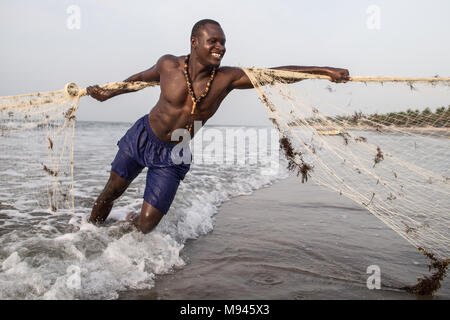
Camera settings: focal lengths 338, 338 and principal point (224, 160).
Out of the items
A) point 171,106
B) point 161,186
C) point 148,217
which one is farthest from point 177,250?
point 171,106

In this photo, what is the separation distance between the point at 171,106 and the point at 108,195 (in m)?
1.28

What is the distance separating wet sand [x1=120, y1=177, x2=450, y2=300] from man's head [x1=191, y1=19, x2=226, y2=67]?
6.12ft

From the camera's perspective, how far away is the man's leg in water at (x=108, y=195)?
3.62 meters

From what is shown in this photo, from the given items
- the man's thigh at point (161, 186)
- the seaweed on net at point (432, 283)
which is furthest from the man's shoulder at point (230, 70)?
the seaweed on net at point (432, 283)

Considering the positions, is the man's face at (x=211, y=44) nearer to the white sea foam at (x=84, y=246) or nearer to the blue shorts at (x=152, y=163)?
the blue shorts at (x=152, y=163)

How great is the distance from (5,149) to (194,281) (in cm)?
1015

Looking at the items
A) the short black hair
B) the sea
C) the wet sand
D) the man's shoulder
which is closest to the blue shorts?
the sea

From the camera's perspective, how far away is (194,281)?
284 cm

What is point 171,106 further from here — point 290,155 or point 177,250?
point 177,250

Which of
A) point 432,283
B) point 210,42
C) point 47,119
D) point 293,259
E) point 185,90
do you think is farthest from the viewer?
point 47,119

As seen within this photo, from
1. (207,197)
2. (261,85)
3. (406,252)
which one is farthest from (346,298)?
(207,197)

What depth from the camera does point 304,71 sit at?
323 centimetres

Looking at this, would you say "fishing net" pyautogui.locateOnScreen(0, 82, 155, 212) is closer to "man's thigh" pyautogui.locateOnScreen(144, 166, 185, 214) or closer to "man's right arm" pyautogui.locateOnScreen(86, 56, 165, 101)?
"man's right arm" pyautogui.locateOnScreen(86, 56, 165, 101)
